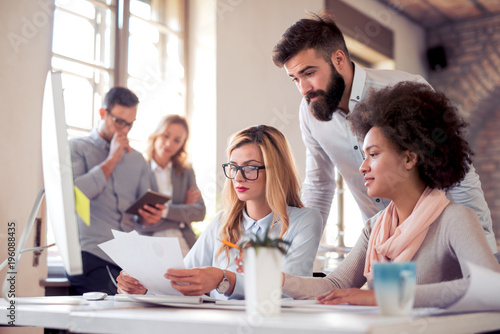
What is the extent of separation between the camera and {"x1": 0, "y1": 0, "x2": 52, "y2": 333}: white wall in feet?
10.1

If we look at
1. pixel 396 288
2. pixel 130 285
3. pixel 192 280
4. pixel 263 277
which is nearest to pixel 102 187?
pixel 130 285

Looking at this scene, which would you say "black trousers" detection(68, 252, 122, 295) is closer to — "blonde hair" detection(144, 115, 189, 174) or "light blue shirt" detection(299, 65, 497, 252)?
"blonde hair" detection(144, 115, 189, 174)

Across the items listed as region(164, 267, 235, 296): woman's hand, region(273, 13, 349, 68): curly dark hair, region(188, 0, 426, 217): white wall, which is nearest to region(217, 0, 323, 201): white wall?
region(188, 0, 426, 217): white wall

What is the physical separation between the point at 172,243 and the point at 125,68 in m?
2.90

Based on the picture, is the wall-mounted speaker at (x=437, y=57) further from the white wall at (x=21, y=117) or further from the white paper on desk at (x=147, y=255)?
the white paper on desk at (x=147, y=255)

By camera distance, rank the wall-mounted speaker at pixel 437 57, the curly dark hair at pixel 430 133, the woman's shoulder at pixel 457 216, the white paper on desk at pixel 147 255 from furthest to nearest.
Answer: the wall-mounted speaker at pixel 437 57 < the curly dark hair at pixel 430 133 < the woman's shoulder at pixel 457 216 < the white paper on desk at pixel 147 255

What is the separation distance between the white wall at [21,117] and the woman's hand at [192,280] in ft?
6.67

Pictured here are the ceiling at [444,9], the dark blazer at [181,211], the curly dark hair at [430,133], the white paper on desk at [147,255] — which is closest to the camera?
the white paper on desk at [147,255]

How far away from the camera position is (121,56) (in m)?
3.88

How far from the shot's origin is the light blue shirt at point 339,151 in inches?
87.7

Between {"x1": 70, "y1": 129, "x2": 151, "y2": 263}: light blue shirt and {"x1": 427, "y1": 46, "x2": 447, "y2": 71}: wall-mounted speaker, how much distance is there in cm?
469

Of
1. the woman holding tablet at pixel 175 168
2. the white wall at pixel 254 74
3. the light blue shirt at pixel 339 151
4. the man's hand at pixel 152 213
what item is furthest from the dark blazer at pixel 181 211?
the light blue shirt at pixel 339 151

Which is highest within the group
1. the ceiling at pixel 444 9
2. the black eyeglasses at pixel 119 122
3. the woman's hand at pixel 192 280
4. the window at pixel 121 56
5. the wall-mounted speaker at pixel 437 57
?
the ceiling at pixel 444 9

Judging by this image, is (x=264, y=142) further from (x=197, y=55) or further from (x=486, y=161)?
(x=486, y=161)
